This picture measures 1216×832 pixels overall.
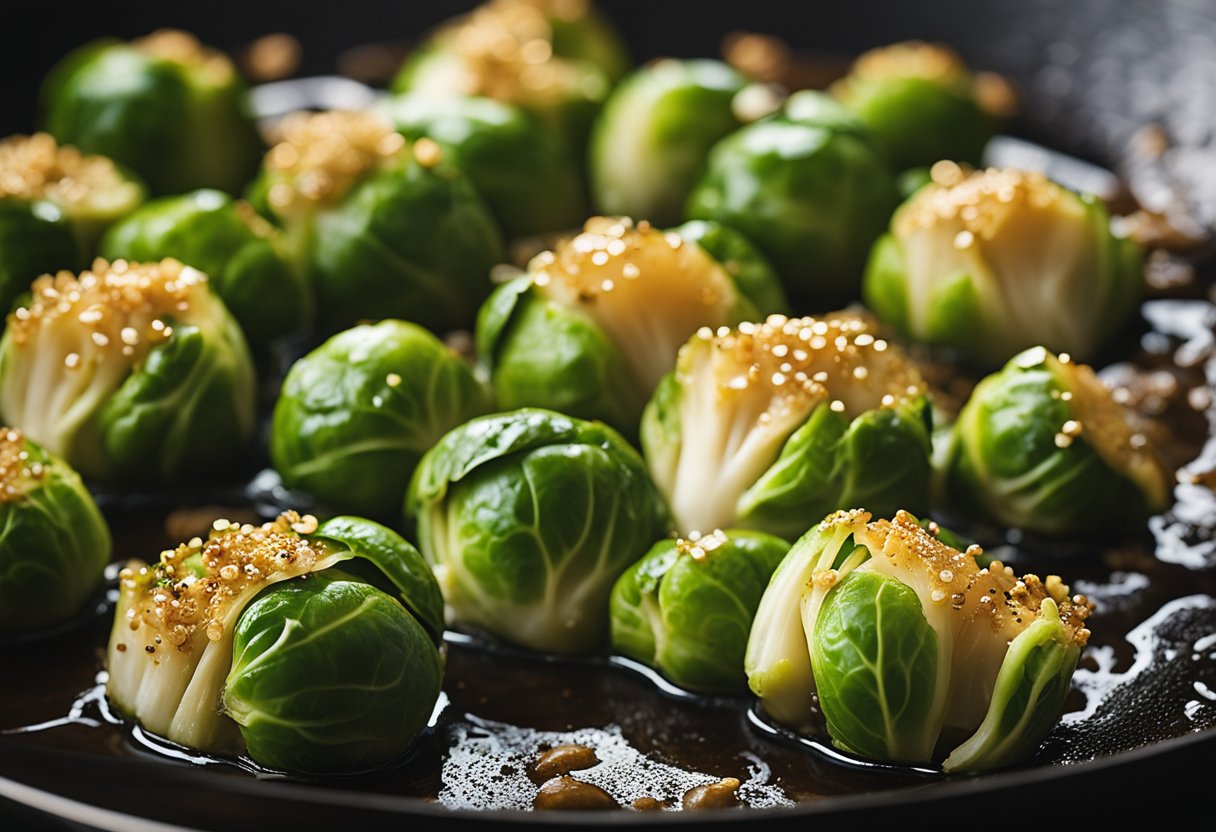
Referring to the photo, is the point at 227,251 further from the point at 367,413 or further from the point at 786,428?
the point at 786,428

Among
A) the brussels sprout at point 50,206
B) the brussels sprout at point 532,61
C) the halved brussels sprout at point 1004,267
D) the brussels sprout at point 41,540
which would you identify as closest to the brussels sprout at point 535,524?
the brussels sprout at point 41,540

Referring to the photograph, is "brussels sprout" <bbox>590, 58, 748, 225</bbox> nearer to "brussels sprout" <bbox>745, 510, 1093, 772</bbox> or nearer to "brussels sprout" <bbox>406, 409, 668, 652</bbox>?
"brussels sprout" <bbox>406, 409, 668, 652</bbox>

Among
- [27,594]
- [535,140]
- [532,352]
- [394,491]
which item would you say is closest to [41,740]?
[27,594]

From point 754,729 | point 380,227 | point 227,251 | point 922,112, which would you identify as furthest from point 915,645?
point 922,112

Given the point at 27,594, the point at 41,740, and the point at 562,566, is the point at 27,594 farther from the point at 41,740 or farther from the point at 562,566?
the point at 562,566

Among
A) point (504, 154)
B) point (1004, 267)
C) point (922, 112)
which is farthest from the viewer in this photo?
point (922, 112)
